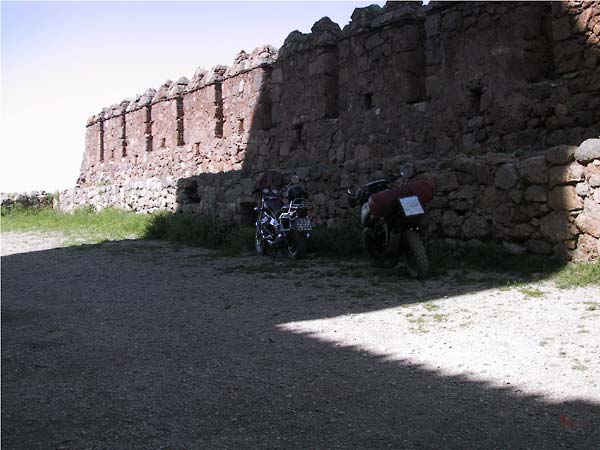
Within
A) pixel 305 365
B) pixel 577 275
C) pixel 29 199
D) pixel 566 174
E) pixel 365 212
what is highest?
pixel 29 199

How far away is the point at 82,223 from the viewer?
14961 mm

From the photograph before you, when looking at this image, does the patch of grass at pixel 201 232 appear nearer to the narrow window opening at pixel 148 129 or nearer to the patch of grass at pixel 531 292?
the patch of grass at pixel 531 292

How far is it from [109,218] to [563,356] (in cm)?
1265

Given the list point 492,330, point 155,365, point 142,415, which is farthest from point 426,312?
point 142,415

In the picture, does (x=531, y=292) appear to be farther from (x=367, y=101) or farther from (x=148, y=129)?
(x=148, y=129)

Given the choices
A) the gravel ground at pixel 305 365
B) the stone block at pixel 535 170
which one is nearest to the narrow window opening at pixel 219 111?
the gravel ground at pixel 305 365

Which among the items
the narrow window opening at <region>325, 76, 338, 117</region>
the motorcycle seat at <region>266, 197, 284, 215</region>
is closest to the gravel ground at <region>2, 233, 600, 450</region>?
the motorcycle seat at <region>266, 197, 284, 215</region>

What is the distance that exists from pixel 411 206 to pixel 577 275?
63.0 inches

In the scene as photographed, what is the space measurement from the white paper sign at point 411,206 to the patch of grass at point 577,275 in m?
1.36

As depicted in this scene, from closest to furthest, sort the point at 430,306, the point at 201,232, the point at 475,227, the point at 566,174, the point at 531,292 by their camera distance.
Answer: the point at 430,306 → the point at 531,292 → the point at 566,174 → the point at 475,227 → the point at 201,232

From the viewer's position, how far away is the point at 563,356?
352 cm

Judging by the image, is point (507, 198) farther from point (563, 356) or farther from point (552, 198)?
point (563, 356)

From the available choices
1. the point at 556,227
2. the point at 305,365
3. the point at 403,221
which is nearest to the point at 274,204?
the point at 403,221

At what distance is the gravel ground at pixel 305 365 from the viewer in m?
2.62
